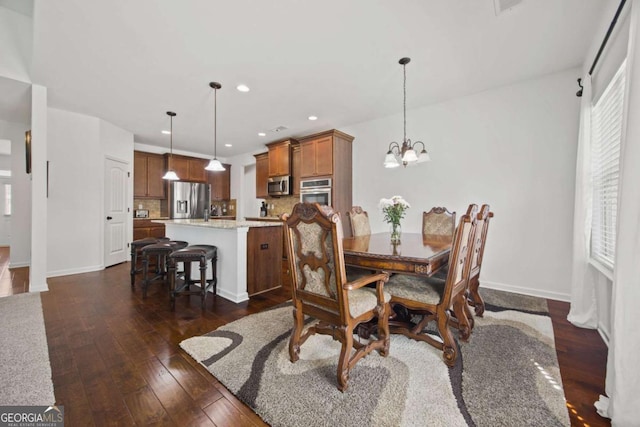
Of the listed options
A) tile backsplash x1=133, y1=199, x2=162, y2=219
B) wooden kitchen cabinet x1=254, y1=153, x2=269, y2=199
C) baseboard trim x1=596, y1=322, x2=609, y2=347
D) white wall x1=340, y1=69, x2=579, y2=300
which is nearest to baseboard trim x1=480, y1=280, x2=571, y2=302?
white wall x1=340, y1=69, x2=579, y2=300

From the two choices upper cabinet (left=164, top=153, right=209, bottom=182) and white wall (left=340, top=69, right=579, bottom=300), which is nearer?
white wall (left=340, top=69, right=579, bottom=300)

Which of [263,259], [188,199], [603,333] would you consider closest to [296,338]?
[263,259]

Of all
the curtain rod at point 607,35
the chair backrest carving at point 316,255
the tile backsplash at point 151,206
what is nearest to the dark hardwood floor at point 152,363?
the chair backrest carving at point 316,255

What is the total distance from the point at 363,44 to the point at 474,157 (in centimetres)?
220

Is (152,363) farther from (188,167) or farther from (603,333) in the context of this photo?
(188,167)

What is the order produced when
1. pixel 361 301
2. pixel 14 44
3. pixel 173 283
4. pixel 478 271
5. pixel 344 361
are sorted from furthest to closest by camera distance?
pixel 14 44, pixel 173 283, pixel 478 271, pixel 361 301, pixel 344 361

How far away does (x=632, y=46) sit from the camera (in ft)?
4.43

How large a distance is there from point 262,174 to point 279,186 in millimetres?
879

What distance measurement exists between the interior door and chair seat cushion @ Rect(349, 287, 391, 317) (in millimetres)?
5119

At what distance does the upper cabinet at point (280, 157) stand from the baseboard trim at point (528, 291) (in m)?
4.01

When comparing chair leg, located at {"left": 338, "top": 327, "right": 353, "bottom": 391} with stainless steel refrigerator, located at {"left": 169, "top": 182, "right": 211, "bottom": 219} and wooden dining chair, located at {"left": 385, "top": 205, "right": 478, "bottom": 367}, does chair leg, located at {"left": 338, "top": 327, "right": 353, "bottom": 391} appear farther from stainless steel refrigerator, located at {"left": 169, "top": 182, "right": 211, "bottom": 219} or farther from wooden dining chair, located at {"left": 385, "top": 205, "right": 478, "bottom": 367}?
stainless steel refrigerator, located at {"left": 169, "top": 182, "right": 211, "bottom": 219}

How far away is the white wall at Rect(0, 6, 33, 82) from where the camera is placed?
3034 mm

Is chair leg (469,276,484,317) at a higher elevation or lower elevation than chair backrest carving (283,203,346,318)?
lower

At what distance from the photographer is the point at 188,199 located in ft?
21.2
